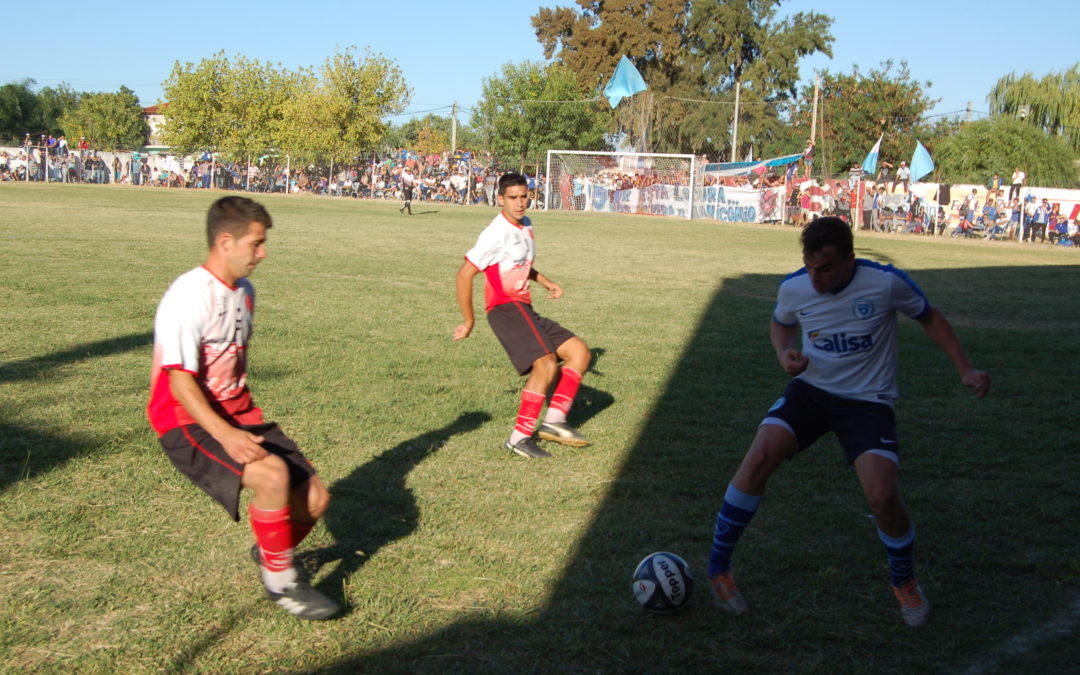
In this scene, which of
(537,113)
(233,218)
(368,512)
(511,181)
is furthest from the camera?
(537,113)

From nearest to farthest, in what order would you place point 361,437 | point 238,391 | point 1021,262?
point 238,391 → point 361,437 → point 1021,262

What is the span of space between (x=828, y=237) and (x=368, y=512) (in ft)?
8.29

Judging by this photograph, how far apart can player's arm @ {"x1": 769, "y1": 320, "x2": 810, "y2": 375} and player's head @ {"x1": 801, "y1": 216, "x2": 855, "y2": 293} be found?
0.97 ft

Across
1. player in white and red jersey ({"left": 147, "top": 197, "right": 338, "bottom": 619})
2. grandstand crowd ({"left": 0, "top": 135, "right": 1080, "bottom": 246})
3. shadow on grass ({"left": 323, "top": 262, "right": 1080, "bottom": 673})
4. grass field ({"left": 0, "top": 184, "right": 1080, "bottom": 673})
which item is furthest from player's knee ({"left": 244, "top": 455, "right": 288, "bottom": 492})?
grandstand crowd ({"left": 0, "top": 135, "right": 1080, "bottom": 246})

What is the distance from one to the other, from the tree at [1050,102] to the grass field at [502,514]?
1561 inches

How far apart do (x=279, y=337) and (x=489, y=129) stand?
50.6m

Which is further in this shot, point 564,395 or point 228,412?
point 564,395

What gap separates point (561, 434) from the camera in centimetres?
580

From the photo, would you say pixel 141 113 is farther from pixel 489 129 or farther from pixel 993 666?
pixel 993 666

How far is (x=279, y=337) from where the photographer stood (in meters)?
8.66

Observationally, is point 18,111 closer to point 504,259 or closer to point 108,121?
point 108,121

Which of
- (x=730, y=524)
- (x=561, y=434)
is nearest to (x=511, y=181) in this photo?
(x=561, y=434)

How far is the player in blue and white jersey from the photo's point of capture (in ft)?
11.7

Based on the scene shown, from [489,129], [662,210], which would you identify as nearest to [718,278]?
[662,210]
